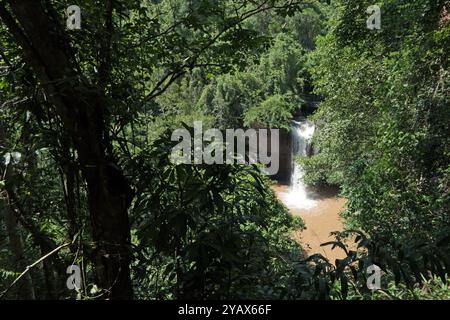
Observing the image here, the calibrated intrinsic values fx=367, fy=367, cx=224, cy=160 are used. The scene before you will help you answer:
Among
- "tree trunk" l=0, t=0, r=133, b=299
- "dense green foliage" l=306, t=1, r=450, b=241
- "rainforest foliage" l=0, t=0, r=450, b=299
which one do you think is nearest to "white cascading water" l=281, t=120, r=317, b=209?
"rainforest foliage" l=0, t=0, r=450, b=299

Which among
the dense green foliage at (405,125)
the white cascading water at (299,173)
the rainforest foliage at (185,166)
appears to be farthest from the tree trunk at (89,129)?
the white cascading water at (299,173)

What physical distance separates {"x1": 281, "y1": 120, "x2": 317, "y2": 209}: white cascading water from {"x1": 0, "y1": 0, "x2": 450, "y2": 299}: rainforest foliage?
3975 mm

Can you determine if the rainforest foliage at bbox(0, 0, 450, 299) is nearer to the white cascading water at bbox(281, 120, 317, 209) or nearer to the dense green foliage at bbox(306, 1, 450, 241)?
the dense green foliage at bbox(306, 1, 450, 241)

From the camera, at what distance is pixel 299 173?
14344 mm

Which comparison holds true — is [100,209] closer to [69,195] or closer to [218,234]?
[69,195]

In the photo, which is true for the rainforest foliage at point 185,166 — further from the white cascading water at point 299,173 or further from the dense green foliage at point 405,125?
the white cascading water at point 299,173

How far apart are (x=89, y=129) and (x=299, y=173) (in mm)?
13323

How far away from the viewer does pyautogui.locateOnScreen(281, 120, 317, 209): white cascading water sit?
1311 cm

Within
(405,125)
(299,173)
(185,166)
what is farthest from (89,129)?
(299,173)

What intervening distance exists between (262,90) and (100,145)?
14.2 metres

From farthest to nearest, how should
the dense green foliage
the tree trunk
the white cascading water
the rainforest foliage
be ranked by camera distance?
1. the white cascading water
2. the dense green foliage
3. the rainforest foliage
4. the tree trunk

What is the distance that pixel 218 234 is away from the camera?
1.65m

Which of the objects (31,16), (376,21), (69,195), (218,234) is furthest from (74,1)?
(376,21)

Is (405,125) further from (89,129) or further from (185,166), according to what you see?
(89,129)
